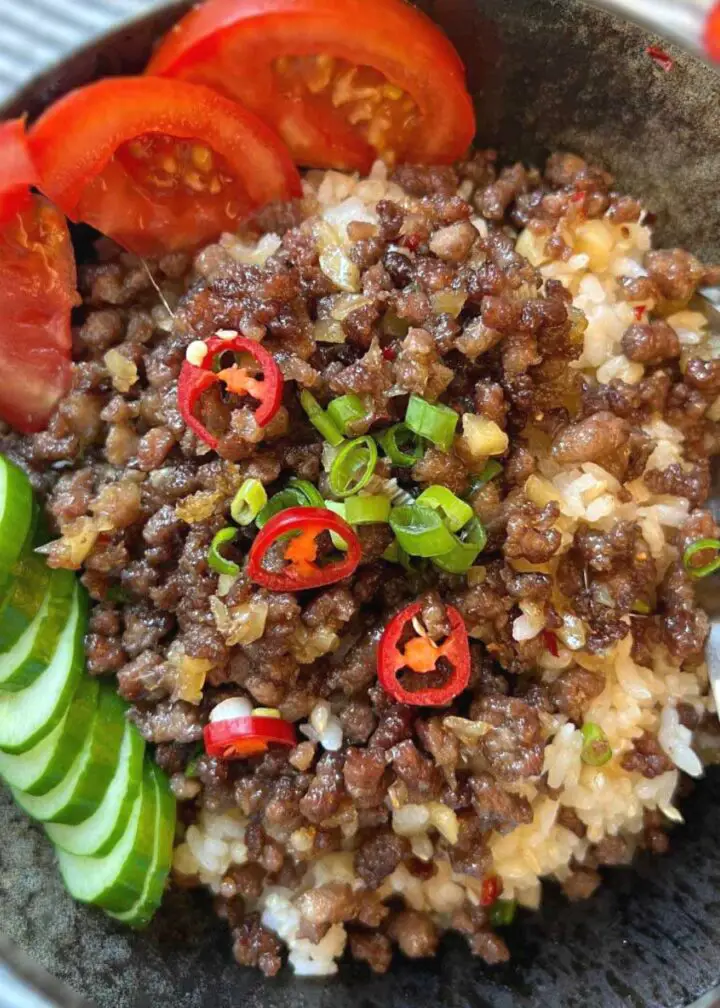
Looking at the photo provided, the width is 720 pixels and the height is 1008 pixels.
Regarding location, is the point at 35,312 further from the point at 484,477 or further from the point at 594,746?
the point at 594,746

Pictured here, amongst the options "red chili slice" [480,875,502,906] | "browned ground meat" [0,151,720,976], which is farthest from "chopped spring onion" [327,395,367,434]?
"red chili slice" [480,875,502,906]

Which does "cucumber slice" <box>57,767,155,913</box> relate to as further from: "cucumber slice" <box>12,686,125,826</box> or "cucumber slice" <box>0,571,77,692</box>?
"cucumber slice" <box>0,571,77,692</box>

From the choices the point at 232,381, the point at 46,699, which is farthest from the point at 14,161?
the point at 46,699

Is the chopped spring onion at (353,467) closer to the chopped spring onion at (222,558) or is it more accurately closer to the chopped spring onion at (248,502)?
the chopped spring onion at (248,502)

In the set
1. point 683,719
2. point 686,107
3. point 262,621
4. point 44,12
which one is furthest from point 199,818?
point 44,12

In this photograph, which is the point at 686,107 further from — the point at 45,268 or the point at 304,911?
the point at 304,911

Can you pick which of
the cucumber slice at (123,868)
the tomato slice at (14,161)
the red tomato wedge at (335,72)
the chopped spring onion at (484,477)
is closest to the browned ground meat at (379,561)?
the chopped spring onion at (484,477)

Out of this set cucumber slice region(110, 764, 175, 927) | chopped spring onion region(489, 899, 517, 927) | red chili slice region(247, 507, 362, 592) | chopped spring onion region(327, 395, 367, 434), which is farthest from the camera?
chopped spring onion region(489, 899, 517, 927)
